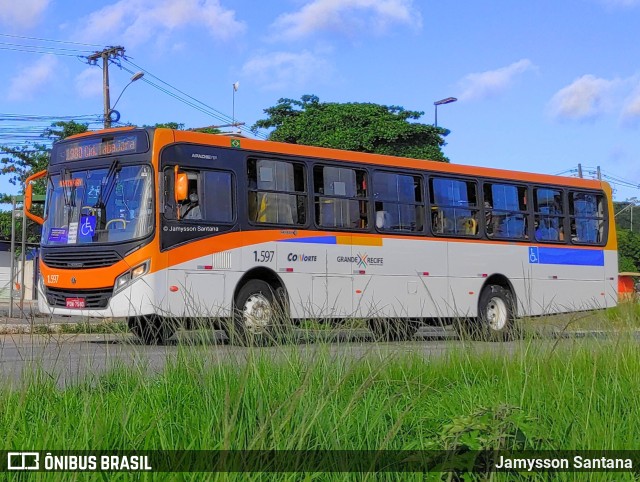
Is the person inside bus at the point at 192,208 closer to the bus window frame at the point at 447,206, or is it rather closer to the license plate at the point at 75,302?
the license plate at the point at 75,302

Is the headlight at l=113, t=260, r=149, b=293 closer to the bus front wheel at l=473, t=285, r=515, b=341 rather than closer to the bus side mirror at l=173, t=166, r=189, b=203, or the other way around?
the bus side mirror at l=173, t=166, r=189, b=203

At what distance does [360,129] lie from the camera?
155 ft

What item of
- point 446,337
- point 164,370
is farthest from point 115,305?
point 164,370

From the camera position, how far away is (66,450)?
150 inches

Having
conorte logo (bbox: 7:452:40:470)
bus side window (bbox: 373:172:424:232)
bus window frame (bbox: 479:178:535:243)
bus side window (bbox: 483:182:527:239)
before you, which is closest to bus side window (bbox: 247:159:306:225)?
bus side window (bbox: 373:172:424:232)

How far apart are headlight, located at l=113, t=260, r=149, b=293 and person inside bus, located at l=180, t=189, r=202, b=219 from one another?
3.02 feet

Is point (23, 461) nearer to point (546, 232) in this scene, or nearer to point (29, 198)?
point (29, 198)

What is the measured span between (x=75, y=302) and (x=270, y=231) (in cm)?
300

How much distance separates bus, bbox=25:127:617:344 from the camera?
12.7 m

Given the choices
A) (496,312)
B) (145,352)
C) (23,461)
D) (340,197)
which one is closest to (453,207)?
(496,312)

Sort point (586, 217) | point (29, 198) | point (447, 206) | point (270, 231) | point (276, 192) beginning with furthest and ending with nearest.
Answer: point (586, 217) < point (447, 206) < point (29, 198) < point (276, 192) < point (270, 231)

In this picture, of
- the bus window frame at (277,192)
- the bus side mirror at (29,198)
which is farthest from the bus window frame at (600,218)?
the bus side mirror at (29,198)

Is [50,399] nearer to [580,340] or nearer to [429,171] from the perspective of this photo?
[580,340]

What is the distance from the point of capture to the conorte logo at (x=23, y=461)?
12.0ft
